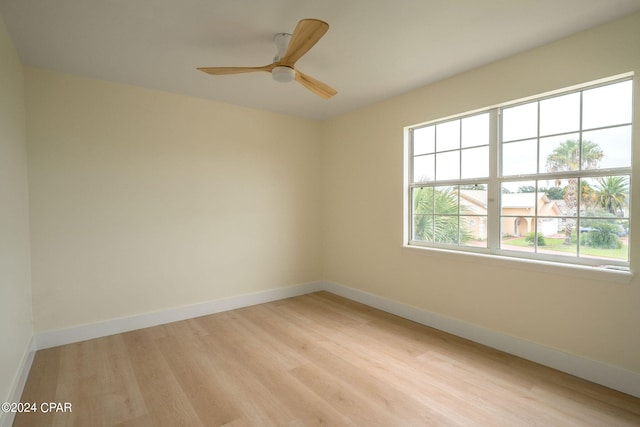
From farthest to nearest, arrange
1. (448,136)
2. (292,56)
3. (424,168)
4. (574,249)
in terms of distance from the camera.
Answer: (424,168) < (448,136) < (574,249) < (292,56)

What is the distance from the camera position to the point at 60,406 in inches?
79.0

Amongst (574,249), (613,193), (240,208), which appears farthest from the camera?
(240,208)

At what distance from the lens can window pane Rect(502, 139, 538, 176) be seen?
8.59 feet

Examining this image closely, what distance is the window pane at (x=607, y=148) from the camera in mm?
2160

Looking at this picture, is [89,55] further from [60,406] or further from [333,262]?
[333,262]

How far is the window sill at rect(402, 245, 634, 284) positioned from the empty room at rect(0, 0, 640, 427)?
2 cm

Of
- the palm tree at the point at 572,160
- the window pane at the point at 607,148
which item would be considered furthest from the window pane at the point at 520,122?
→ the window pane at the point at 607,148

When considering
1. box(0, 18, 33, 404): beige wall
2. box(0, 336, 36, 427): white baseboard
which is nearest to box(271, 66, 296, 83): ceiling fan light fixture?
box(0, 18, 33, 404): beige wall

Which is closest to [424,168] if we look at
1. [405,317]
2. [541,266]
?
[541,266]

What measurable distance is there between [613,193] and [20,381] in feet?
14.6

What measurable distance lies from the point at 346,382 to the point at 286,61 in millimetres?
2387

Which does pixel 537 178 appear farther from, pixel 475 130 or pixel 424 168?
pixel 424 168

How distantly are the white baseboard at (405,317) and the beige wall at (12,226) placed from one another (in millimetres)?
332

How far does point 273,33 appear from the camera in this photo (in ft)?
7.33
